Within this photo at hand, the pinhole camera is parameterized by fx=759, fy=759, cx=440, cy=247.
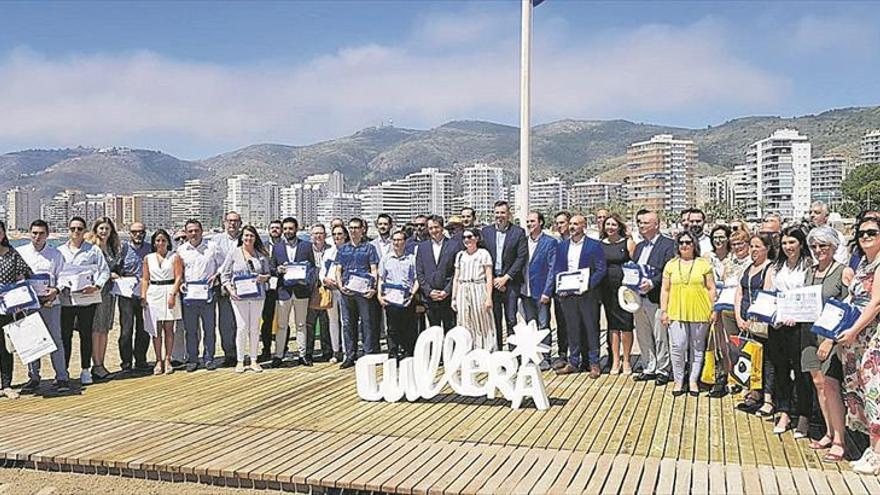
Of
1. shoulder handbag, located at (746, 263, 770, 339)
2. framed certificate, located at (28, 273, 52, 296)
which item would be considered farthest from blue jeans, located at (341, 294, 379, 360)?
shoulder handbag, located at (746, 263, 770, 339)

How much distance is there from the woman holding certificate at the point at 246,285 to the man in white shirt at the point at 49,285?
172 cm

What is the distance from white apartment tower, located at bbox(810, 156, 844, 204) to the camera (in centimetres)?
13238

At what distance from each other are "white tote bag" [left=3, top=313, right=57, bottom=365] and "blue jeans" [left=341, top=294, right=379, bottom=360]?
10.1ft

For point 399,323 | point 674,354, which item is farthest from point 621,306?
point 399,323

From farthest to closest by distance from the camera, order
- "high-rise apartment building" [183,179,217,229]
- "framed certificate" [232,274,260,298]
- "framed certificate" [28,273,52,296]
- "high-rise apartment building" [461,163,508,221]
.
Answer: "high-rise apartment building" [461,163,508,221] < "high-rise apartment building" [183,179,217,229] < "framed certificate" [232,274,260,298] < "framed certificate" [28,273,52,296]

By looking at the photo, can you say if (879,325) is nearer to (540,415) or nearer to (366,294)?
(540,415)

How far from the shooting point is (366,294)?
8.73m

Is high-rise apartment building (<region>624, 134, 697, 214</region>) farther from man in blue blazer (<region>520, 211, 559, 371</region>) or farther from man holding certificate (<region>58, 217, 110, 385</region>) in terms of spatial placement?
man holding certificate (<region>58, 217, 110, 385</region>)

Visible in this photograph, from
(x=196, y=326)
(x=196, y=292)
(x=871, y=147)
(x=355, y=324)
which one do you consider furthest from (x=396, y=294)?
(x=871, y=147)

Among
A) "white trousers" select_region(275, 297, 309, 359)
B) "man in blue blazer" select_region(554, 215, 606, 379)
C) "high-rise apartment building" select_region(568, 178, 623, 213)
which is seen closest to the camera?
"man in blue blazer" select_region(554, 215, 606, 379)

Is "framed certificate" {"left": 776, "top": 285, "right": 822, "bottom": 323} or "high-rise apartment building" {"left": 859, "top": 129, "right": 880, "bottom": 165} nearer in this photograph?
"framed certificate" {"left": 776, "top": 285, "right": 822, "bottom": 323}

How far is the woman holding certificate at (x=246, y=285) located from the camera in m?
8.52

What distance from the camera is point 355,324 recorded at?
9.01 m

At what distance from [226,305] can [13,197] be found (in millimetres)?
106822
